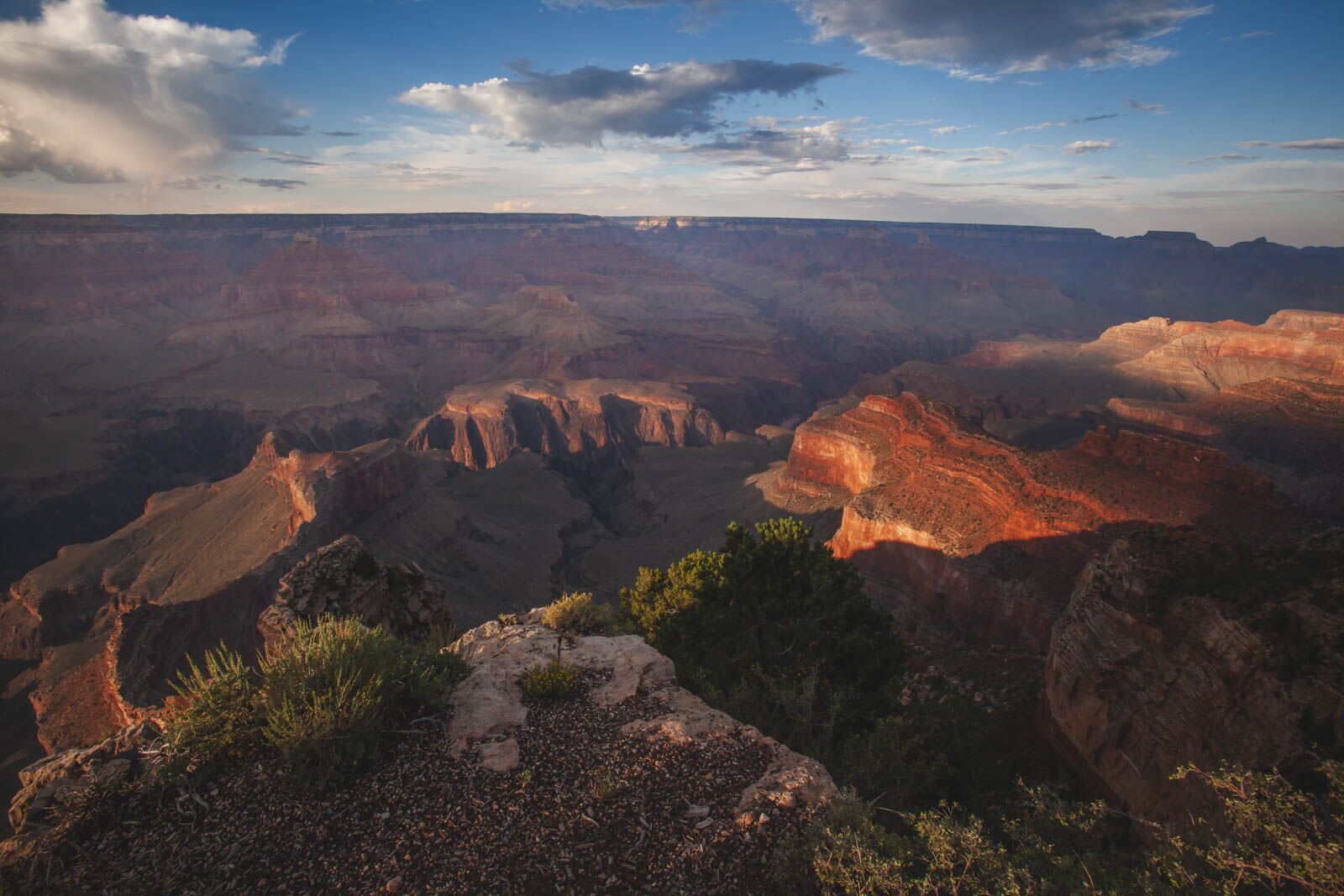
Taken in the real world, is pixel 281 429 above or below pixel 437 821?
below

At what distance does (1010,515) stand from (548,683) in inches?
1030

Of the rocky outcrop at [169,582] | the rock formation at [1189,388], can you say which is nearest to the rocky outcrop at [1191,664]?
the rocky outcrop at [169,582]

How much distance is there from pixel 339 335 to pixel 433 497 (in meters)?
92.3

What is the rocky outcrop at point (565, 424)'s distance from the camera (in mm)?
92062

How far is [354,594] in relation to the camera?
46.7 feet

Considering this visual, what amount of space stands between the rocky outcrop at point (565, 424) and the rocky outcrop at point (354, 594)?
72.6 meters

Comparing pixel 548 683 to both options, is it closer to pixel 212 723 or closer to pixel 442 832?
pixel 442 832

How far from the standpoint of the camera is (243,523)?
46.0m

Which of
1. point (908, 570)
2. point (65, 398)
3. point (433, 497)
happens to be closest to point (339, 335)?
point (65, 398)

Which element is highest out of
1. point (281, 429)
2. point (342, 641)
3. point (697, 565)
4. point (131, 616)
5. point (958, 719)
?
point (342, 641)

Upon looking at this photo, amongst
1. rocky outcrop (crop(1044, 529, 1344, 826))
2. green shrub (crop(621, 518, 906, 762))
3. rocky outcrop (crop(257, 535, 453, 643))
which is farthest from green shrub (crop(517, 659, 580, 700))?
rocky outcrop (crop(1044, 529, 1344, 826))

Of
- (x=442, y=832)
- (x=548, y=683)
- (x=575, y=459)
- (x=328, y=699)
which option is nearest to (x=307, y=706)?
(x=328, y=699)

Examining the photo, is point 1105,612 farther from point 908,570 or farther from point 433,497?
point 433,497

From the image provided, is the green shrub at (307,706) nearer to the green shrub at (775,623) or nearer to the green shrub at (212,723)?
the green shrub at (212,723)
